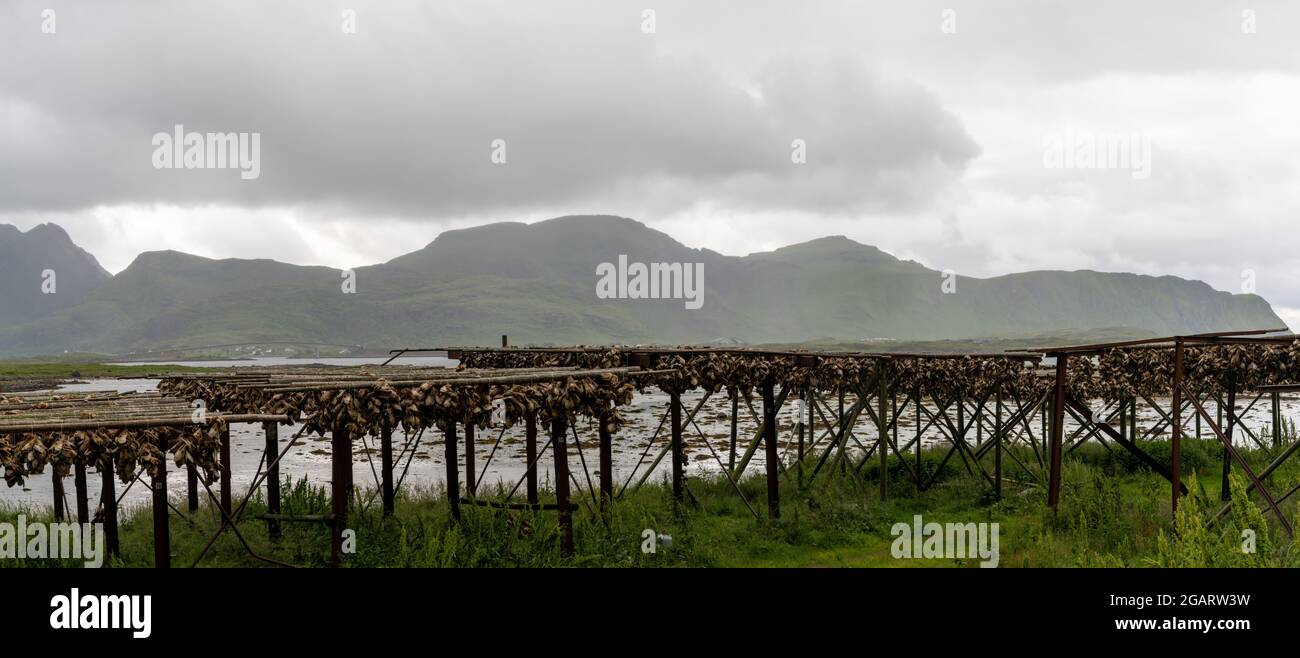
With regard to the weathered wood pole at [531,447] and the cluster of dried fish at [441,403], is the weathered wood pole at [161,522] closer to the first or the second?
the cluster of dried fish at [441,403]

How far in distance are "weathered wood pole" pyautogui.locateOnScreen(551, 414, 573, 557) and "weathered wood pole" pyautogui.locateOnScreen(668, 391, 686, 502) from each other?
3624 millimetres

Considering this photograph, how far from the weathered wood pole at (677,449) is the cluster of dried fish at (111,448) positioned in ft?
28.0

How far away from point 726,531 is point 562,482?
15.3 ft

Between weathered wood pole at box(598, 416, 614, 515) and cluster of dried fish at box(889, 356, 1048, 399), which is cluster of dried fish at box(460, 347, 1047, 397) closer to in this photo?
cluster of dried fish at box(889, 356, 1048, 399)

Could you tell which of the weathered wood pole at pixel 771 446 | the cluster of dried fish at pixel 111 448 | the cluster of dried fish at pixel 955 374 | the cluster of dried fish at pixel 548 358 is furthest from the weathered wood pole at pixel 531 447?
the cluster of dried fish at pixel 955 374

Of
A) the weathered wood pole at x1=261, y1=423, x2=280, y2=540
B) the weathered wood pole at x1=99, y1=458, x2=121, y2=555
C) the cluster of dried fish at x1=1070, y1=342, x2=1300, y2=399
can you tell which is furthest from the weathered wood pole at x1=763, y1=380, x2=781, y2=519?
the weathered wood pole at x1=99, y1=458, x2=121, y2=555

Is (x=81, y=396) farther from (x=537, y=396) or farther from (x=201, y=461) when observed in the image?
(x=537, y=396)

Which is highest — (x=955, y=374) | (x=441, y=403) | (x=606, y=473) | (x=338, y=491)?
(x=441, y=403)

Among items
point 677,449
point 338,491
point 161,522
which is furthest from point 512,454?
point 161,522

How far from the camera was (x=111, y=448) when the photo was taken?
8.52m

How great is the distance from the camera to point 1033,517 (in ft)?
50.5

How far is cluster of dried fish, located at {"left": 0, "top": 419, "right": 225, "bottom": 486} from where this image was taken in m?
8.28

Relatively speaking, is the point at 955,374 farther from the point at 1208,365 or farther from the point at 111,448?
the point at 111,448
